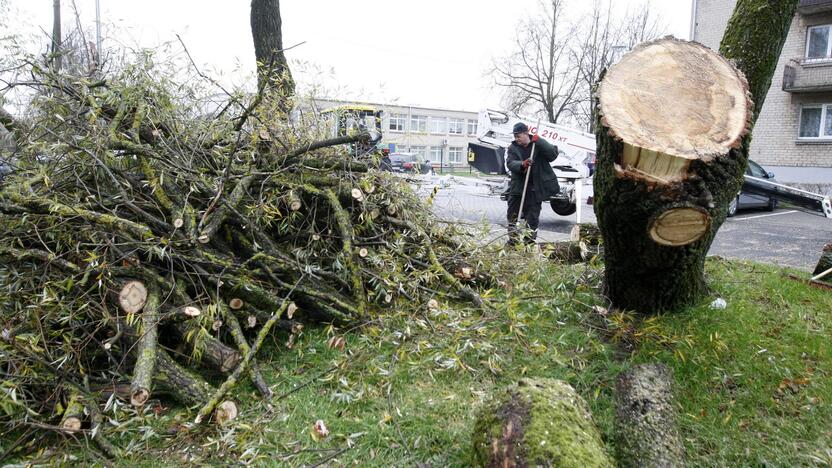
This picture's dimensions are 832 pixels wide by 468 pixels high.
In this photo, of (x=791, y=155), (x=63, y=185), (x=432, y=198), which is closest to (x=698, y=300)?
(x=432, y=198)

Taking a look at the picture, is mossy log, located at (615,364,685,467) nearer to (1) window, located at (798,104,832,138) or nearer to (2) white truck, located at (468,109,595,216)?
(2) white truck, located at (468,109,595,216)

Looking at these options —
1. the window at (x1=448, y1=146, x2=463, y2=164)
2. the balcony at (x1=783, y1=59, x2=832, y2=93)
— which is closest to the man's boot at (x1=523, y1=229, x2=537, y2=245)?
Answer: the balcony at (x1=783, y1=59, x2=832, y2=93)

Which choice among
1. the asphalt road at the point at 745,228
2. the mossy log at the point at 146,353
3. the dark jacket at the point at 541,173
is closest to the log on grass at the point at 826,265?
the asphalt road at the point at 745,228

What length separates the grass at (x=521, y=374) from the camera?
2.52 m

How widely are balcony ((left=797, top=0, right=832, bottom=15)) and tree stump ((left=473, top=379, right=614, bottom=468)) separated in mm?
20379

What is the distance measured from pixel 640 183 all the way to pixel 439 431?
64.9 inches

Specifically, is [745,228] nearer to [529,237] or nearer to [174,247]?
[529,237]

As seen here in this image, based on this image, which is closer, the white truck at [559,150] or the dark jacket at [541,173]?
the dark jacket at [541,173]

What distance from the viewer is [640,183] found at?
2.65m

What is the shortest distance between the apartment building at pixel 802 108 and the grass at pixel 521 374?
55.9ft

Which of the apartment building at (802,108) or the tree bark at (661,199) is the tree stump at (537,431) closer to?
the tree bark at (661,199)

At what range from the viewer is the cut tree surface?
2.62 meters

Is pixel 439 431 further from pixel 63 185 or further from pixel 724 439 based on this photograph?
pixel 63 185

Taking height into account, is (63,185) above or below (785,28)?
below
